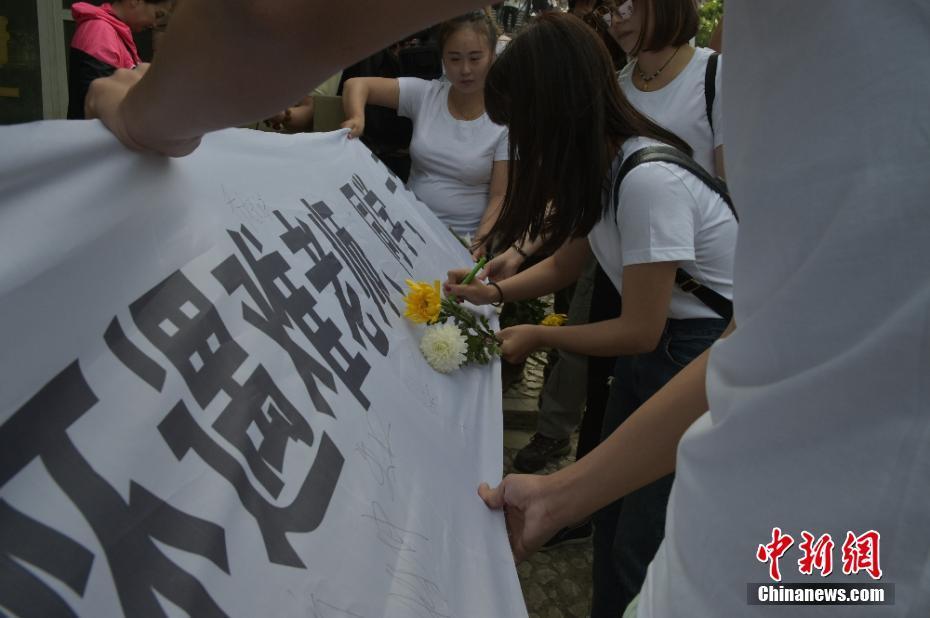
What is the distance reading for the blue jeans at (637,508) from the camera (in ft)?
5.15

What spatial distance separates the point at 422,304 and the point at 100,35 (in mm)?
2483

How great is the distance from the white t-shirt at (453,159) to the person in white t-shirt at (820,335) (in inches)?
109

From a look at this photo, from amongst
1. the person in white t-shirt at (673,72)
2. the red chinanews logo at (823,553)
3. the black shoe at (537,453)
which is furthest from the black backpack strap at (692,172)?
the black shoe at (537,453)

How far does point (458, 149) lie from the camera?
3.33 metres

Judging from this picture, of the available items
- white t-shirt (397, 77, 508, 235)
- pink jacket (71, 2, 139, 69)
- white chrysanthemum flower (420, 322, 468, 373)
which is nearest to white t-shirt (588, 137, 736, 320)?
white chrysanthemum flower (420, 322, 468, 373)

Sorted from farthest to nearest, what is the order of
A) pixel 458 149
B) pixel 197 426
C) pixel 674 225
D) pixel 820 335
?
1. pixel 458 149
2. pixel 674 225
3. pixel 197 426
4. pixel 820 335

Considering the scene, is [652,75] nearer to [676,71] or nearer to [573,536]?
[676,71]

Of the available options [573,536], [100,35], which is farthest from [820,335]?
[100,35]

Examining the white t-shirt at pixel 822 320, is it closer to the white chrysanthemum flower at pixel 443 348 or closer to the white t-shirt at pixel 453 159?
the white chrysanthemum flower at pixel 443 348

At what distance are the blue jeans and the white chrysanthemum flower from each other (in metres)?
0.49

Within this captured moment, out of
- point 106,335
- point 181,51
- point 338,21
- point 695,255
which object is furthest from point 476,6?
point 695,255

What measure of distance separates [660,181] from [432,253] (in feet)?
3.88

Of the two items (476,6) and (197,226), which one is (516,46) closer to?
(197,226)

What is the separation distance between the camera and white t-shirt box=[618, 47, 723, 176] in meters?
2.48
